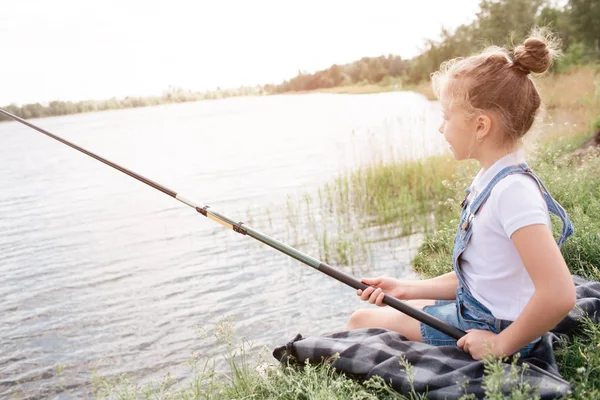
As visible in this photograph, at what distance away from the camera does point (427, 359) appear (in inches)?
79.4

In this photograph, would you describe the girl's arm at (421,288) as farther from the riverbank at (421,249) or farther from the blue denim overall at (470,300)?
the riverbank at (421,249)

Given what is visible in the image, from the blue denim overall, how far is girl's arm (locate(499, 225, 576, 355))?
217 mm

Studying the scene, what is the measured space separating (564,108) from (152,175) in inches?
408

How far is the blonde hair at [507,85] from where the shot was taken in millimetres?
1852

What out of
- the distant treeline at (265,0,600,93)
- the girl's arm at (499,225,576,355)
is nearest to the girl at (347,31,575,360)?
the girl's arm at (499,225,576,355)

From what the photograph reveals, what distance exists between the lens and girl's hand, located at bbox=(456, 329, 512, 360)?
1820 millimetres

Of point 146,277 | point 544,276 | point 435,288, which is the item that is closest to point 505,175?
point 544,276

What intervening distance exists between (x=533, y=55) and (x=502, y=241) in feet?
2.03

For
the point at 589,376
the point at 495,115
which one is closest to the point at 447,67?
the point at 495,115

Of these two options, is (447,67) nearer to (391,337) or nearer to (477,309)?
(477,309)

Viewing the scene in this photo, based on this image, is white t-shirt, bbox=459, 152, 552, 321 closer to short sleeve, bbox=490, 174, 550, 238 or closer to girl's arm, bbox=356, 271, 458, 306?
short sleeve, bbox=490, 174, 550, 238

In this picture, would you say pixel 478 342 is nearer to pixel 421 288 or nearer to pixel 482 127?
pixel 421 288

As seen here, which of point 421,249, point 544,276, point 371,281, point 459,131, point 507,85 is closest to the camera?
point 544,276

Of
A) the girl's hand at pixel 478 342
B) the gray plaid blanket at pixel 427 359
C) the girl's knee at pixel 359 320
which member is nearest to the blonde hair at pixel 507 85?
the girl's hand at pixel 478 342
